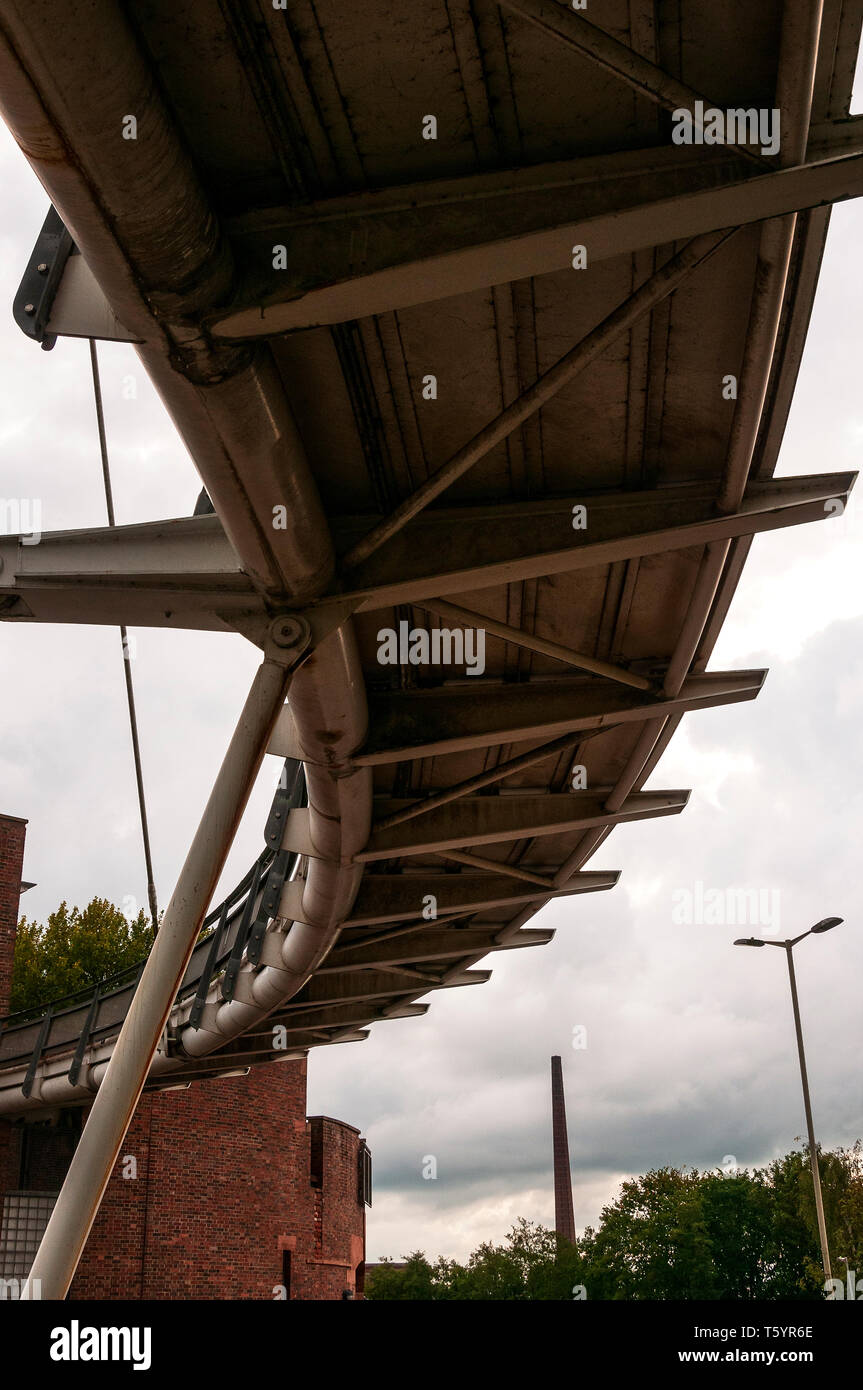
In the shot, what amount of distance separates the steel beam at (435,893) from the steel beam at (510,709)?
4504 mm

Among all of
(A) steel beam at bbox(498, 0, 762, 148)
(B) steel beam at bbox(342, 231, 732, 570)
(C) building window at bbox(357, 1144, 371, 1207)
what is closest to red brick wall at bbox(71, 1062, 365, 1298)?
(C) building window at bbox(357, 1144, 371, 1207)

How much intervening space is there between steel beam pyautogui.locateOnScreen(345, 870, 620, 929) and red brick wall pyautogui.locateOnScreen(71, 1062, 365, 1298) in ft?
46.3

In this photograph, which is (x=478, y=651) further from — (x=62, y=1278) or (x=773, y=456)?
(x=62, y=1278)

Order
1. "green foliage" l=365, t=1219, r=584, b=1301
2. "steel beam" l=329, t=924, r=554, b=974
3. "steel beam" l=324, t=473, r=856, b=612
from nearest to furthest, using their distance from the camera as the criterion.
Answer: "steel beam" l=324, t=473, r=856, b=612 < "steel beam" l=329, t=924, r=554, b=974 < "green foliage" l=365, t=1219, r=584, b=1301

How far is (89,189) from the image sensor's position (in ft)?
15.4

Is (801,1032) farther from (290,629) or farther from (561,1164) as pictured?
(561,1164)

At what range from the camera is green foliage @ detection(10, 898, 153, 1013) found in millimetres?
49781

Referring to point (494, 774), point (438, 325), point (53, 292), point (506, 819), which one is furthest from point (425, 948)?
point (53, 292)

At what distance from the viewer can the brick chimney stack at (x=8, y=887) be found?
2859cm

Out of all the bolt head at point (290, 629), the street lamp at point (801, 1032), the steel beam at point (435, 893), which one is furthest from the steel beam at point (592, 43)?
the street lamp at point (801, 1032)

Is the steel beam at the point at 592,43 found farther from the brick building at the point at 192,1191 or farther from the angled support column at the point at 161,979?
the brick building at the point at 192,1191

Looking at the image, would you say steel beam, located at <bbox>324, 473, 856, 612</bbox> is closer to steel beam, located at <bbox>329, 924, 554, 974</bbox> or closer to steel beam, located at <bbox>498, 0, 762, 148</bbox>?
steel beam, located at <bbox>498, 0, 762, 148</bbox>
